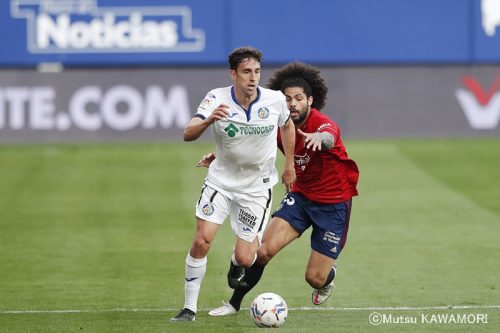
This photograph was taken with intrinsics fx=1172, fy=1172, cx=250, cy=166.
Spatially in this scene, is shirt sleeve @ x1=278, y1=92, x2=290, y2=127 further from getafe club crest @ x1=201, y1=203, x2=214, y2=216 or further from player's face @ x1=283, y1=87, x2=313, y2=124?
getafe club crest @ x1=201, y1=203, x2=214, y2=216

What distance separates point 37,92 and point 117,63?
178 cm

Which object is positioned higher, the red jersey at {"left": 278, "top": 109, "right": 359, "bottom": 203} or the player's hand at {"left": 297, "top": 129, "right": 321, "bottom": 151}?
the player's hand at {"left": 297, "top": 129, "right": 321, "bottom": 151}

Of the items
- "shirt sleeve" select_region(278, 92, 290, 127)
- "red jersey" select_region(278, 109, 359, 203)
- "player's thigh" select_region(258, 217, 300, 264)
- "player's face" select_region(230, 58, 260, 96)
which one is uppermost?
"player's face" select_region(230, 58, 260, 96)

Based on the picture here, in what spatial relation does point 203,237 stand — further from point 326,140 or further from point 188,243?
point 188,243

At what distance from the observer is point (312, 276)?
11469 millimetres

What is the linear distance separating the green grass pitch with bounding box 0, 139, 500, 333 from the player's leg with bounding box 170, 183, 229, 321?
17 cm

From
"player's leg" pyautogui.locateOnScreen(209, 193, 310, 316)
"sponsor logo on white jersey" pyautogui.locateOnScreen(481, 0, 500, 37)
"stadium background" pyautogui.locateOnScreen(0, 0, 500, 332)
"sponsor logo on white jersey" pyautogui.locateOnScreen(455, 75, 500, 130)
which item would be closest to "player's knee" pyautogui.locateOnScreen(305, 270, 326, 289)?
"player's leg" pyautogui.locateOnScreen(209, 193, 310, 316)

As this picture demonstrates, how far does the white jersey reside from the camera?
1095 cm

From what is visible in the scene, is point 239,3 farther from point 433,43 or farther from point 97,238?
point 97,238

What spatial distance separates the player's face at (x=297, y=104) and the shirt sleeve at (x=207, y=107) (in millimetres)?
876

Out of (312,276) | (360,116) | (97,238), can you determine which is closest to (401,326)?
(312,276)

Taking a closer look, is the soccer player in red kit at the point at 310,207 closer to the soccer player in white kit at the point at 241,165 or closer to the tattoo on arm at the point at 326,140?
the soccer player in white kit at the point at 241,165

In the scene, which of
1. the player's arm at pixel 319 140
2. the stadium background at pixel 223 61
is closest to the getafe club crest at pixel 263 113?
the player's arm at pixel 319 140

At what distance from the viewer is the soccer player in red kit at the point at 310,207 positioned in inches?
448
